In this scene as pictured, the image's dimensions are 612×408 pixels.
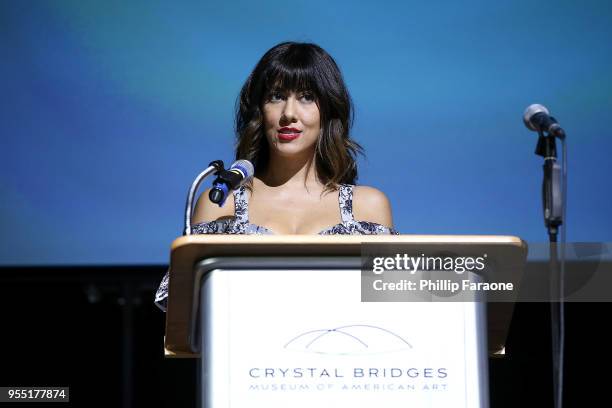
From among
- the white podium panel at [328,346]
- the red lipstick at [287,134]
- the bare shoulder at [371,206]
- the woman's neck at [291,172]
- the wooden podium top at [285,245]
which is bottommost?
the white podium panel at [328,346]

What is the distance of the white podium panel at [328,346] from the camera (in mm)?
1487

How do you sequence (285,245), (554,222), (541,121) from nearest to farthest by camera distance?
(285,245)
(554,222)
(541,121)

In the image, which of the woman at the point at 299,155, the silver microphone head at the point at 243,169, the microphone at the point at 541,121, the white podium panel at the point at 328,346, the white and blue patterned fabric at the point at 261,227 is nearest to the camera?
the white podium panel at the point at 328,346

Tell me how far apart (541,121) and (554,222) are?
0.21 m

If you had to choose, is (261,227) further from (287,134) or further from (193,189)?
(193,189)

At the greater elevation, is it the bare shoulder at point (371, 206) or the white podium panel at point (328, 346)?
the bare shoulder at point (371, 206)

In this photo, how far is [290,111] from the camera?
2461 mm

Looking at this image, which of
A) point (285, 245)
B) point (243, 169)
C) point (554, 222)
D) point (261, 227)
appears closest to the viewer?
point (285, 245)

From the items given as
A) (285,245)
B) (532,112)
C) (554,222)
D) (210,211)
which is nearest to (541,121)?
(532,112)

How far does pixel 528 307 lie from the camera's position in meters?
3.86

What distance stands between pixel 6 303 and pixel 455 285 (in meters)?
2.86

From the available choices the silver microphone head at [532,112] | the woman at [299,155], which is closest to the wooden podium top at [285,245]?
the silver microphone head at [532,112]

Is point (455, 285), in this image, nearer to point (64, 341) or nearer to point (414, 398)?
point (414, 398)

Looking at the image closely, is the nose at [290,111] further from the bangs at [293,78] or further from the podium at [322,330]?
the podium at [322,330]
